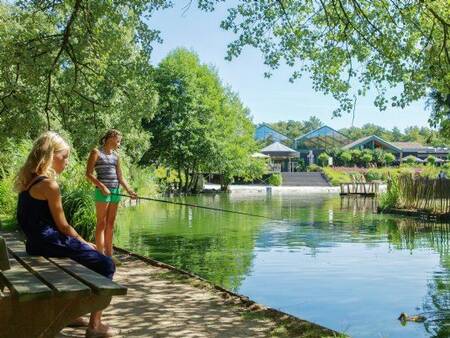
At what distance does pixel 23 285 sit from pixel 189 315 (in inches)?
87.4

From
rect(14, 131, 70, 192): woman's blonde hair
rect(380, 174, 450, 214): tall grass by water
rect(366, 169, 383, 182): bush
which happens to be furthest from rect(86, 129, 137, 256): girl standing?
rect(366, 169, 383, 182): bush

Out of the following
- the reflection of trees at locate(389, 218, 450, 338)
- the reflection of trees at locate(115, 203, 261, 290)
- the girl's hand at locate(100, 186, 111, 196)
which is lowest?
the reflection of trees at locate(389, 218, 450, 338)

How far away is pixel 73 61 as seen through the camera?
977 cm

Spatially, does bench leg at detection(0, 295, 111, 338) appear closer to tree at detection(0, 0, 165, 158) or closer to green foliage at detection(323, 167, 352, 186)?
tree at detection(0, 0, 165, 158)

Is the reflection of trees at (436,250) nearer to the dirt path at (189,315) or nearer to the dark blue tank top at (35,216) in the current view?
the dirt path at (189,315)

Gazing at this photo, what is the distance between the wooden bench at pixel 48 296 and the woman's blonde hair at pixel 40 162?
0.55 metres

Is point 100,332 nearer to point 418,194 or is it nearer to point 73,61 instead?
point 73,61

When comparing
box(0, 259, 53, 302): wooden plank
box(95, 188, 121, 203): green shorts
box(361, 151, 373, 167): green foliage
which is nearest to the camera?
box(0, 259, 53, 302): wooden plank

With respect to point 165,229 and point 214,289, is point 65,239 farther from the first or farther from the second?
point 165,229

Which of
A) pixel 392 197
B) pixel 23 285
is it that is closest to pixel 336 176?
pixel 392 197

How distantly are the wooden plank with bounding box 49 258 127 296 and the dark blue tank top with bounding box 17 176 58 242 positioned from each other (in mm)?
204

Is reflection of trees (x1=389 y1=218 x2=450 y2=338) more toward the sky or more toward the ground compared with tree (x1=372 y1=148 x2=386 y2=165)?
more toward the ground

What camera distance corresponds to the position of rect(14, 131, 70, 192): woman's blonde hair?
3.74 metres

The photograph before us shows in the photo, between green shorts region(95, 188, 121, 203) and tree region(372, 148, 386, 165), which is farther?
tree region(372, 148, 386, 165)
